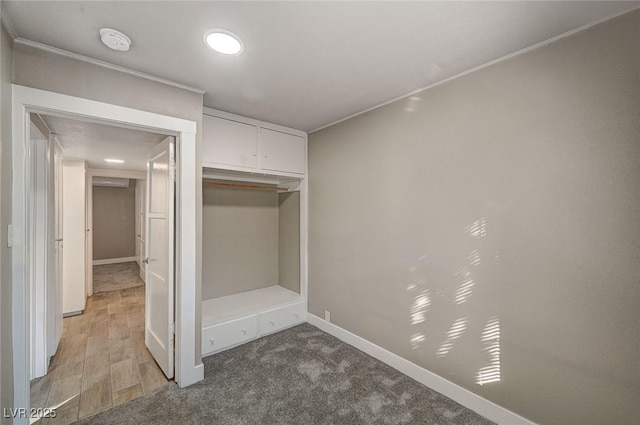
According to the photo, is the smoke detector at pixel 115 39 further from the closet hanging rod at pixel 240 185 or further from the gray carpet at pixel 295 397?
the gray carpet at pixel 295 397

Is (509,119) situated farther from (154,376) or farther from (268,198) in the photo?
(154,376)

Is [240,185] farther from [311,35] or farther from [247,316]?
[311,35]

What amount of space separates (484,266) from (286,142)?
2.40 m

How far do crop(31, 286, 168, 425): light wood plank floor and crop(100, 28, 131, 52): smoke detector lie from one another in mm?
2477

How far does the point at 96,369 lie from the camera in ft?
7.99

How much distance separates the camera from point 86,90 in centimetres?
180

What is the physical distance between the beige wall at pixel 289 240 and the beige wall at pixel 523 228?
1.22m

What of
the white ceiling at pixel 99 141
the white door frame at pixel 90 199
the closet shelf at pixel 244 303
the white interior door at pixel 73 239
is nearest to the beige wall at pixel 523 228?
the closet shelf at pixel 244 303

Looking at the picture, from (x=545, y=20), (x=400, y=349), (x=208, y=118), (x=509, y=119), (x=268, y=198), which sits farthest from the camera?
(x=268, y=198)

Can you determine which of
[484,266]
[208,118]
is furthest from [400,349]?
[208,118]

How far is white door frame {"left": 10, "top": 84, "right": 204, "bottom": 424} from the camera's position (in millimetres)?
1574

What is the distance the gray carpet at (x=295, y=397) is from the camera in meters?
1.86

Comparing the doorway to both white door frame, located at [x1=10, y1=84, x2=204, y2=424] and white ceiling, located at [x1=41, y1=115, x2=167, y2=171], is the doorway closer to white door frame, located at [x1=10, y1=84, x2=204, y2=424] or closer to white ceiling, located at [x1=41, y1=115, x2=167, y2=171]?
white ceiling, located at [x1=41, y1=115, x2=167, y2=171]

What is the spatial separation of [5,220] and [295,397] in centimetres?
214
